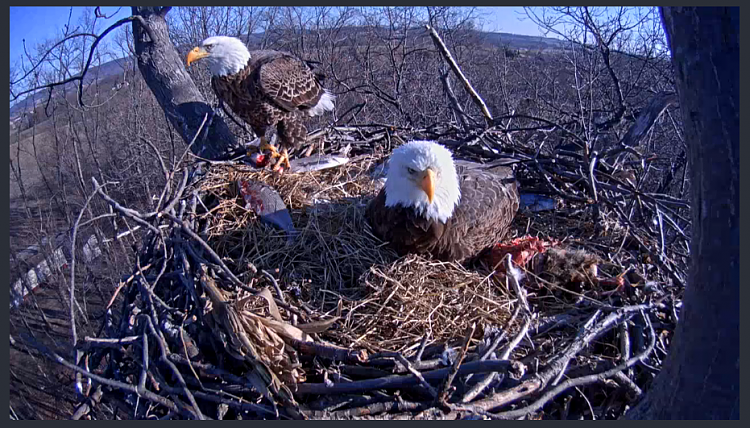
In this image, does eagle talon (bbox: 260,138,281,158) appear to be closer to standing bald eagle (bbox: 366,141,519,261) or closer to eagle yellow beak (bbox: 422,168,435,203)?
standing bald eagle (bbox: 366,141,519,261)

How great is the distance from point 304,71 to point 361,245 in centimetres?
223

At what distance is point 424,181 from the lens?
2.88m

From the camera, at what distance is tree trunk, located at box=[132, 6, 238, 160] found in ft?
14.6

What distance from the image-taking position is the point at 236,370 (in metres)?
2.24

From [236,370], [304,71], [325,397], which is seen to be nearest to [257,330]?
[236,370]

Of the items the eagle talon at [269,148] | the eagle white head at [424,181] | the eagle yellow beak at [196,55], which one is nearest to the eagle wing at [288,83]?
the eagle talon at [269,148]

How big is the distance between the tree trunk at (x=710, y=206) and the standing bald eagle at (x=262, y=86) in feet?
10.8

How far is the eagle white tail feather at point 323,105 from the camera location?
4864 millimetres

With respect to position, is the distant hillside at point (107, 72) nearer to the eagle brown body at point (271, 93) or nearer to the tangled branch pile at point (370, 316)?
the eagle brown body at point (271, 93)

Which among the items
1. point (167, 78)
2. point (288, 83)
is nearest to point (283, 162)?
point (288, 83)

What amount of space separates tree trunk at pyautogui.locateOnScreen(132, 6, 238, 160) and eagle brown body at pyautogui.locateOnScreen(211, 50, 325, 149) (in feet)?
0.94

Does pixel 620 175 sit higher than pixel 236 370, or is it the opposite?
pixel 620 175

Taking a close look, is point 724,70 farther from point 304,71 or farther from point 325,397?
point 304,71

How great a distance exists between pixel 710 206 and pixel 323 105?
4.15 m
